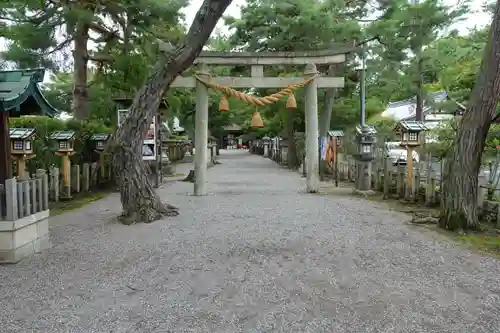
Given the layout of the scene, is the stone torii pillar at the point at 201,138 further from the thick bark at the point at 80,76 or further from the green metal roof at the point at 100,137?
the thick bark at the point at 80,76

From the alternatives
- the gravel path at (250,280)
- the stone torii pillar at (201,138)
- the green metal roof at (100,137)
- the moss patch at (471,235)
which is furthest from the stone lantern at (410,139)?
the green metal roof at (100,137)

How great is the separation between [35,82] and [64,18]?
6.23m

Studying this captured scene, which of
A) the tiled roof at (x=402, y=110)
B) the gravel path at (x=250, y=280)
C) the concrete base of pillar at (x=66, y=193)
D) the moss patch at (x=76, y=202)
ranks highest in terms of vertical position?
the tiled roof at (x=402, y=110)

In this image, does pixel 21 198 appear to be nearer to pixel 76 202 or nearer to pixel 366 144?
pixel 76 202

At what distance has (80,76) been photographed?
13.6 metres

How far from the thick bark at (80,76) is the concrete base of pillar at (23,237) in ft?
25.9

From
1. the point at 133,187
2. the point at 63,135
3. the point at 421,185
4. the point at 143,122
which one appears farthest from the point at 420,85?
the point at 133,187

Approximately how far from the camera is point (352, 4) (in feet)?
57.6

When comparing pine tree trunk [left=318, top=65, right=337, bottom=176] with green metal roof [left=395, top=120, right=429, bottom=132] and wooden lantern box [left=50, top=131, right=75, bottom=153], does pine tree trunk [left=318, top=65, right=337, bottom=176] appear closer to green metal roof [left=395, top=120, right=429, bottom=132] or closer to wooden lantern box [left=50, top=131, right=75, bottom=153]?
green metal roof [left=395, top=120, right=429, bottom=132]

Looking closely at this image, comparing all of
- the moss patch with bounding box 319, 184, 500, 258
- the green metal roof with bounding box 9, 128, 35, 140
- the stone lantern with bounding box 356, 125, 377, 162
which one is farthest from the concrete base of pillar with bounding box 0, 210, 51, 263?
the stone lantern with bounding box 356, 125, 377, 162

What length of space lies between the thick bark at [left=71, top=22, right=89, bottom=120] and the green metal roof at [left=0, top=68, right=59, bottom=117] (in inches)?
293

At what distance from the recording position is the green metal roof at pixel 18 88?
5691mm

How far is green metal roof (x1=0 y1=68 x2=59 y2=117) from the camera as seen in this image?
5.69 meters

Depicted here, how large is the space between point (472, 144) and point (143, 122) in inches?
216
